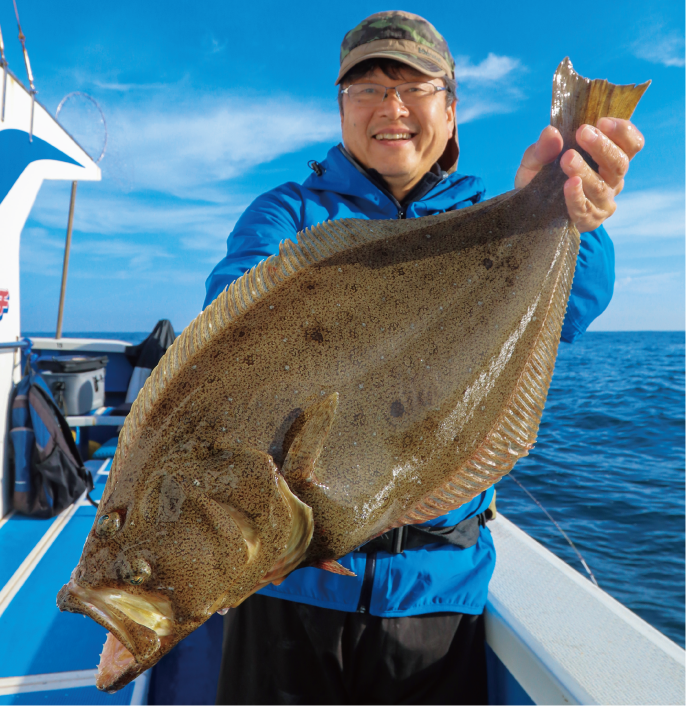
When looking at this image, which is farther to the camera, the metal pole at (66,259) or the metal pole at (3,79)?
A: the metal pole at (66,259)

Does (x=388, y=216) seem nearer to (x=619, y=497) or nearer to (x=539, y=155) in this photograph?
(x=539, y=155)

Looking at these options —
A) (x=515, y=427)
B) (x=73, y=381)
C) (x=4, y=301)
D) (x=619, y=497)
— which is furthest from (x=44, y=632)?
(x=619, y=497)

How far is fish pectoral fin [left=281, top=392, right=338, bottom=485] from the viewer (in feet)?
3.80

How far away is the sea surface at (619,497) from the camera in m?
6.38

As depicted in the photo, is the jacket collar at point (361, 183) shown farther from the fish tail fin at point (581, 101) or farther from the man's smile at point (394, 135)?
the fish tail fin at point (581, 101)

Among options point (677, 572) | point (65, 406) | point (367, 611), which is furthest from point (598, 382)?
point (367, 611)

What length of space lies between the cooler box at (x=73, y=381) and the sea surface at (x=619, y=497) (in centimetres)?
678

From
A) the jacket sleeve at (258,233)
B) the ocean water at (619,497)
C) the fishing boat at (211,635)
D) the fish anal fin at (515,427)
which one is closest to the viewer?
the fish anal fin at (515,427)

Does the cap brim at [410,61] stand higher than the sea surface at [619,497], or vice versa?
the cap brim at [410,61]

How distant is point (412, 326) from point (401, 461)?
35 cm

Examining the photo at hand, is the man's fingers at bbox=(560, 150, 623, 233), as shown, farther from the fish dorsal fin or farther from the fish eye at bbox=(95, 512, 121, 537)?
the fish eye at bbox=(95, 512, 121, 537)

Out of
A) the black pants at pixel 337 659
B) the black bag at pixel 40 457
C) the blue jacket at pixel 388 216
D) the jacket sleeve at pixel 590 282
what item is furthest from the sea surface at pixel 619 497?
the black bag at pixel 40 457

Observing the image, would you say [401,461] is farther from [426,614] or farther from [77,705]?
[77,705]

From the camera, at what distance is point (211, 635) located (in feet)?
9.21
